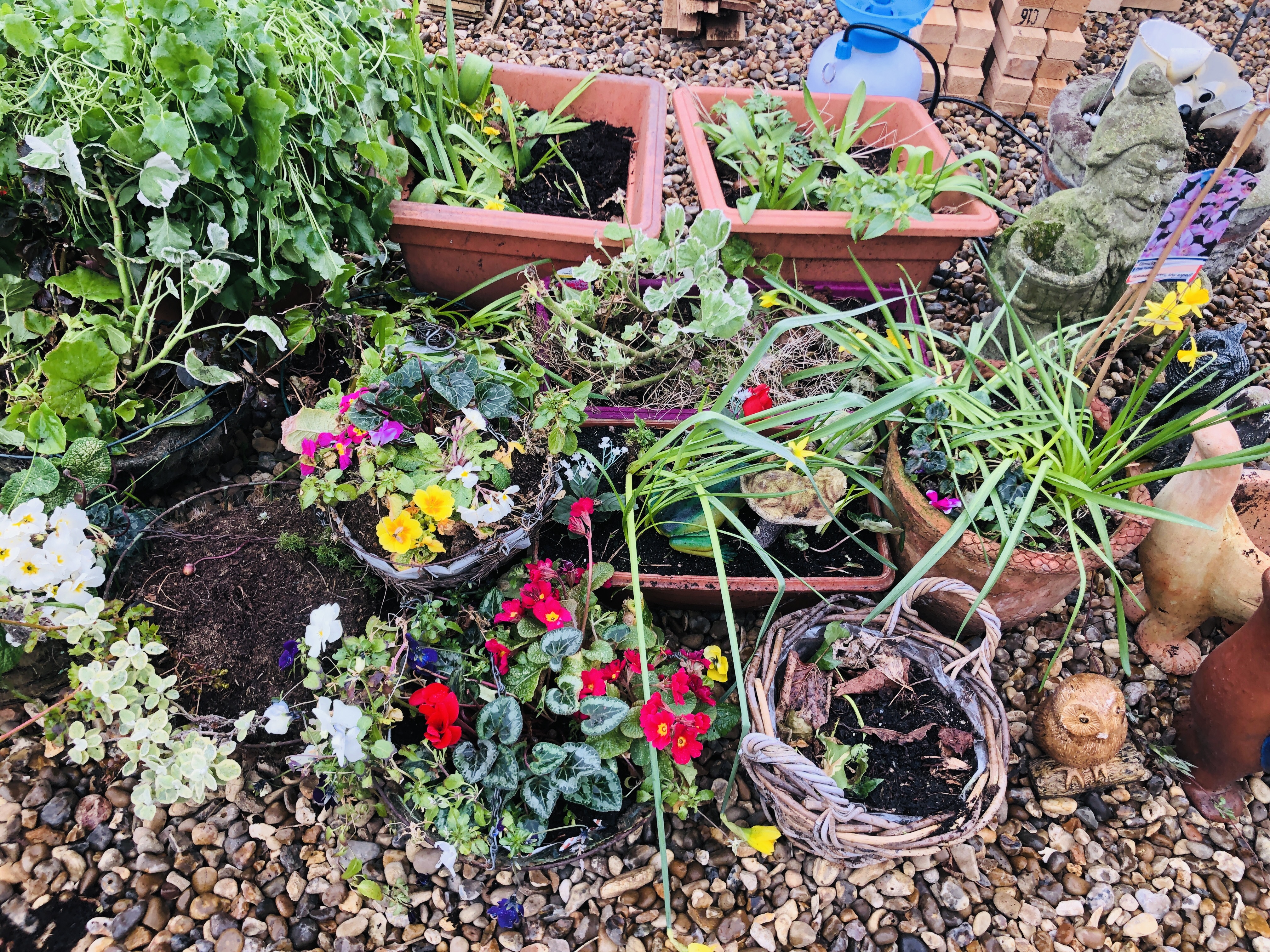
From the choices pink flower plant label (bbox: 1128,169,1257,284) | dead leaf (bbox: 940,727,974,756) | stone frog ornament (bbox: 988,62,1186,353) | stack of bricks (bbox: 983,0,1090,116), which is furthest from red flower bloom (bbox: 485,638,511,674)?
stack of bricks (bbox: 983,0,1090,116)

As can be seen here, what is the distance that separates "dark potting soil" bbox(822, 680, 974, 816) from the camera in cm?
142

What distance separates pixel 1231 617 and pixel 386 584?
5.91ft

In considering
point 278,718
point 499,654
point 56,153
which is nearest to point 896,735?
point 499,654

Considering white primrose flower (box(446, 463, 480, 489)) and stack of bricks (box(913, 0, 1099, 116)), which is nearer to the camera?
white primrose flower (box(446, 463, 480, 489))

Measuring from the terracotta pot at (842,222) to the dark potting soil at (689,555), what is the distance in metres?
0.65

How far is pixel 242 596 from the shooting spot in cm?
153

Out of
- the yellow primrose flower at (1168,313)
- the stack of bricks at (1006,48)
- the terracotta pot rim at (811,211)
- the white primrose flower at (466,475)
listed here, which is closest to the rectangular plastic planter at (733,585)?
the white primrose flower at (466,475)

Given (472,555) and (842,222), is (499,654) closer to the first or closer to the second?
(472,555)

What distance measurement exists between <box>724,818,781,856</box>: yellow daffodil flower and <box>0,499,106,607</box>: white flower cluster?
44.6 inches

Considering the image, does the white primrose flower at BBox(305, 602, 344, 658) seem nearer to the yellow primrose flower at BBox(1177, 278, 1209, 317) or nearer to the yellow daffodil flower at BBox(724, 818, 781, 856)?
the yellow daffodil flower at BBox(724, 818, 781, 856)

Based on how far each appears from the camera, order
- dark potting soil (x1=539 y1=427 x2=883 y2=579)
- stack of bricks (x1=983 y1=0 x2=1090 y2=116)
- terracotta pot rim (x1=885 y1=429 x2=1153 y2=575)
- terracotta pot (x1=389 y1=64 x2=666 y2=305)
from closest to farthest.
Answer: terracotta pot rim (x1=885 y1=429 x2=1153 y2=575), dark potting soil (x1=539 y1=427 x2=883 y2=579), terracotta pot (x1=389 y1=64 x2=666 y2=305), stack of bricks (x1=983 y1=0 x2=1090 y2=116)

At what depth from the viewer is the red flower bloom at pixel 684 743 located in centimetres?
133

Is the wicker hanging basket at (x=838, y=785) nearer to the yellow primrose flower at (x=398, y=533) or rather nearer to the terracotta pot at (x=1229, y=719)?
the terracotta pot at (x=1229, y=719)

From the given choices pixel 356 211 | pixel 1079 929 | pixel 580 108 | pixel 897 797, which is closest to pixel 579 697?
pixel 897 797
